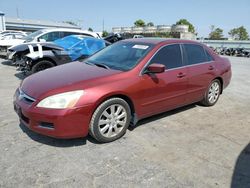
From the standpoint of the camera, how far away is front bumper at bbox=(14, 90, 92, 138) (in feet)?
10.6

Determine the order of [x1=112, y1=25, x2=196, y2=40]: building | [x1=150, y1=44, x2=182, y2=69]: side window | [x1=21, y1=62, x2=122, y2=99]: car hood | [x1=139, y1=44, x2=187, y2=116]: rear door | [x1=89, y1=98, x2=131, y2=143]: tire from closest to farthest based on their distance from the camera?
1. [x1=21, y1=62, x2=122, y2=99]: car hood
2. [x1=89, y1=98, x2=131, y2=143]: tire
3. [x1=139, y1=44, x2=187, y2=116]: rear door
4. [x1=150, y1=44, x2=182, y2=69]: side window
5. [x1=112, y1=25, x2=196, y2=40]: building

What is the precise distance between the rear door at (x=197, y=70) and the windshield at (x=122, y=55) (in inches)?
40.3

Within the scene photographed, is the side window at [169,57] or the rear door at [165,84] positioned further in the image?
the side window at [169,57]

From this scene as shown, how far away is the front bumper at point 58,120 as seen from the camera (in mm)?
3236

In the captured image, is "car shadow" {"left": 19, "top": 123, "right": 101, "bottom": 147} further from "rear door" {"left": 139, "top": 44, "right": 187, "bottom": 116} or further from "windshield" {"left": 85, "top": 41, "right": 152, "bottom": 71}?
"windshield" {"left": 85, "top": 41, "right": 152, "bottom": 71}

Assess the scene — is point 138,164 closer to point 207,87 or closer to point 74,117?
point 74,117

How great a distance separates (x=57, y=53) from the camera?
788 centimetres

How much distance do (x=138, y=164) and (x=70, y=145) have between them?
3.49 feet

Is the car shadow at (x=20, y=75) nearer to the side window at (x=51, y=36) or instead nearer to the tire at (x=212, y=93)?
the side window at (x=51, y=36)

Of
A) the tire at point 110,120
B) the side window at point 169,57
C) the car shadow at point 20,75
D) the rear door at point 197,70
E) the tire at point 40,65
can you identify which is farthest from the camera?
the car shadow at point 20,75

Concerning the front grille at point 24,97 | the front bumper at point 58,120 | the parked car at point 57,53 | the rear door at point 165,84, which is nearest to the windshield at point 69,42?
the parked car at point 57,53

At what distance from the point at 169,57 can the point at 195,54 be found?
920 mm

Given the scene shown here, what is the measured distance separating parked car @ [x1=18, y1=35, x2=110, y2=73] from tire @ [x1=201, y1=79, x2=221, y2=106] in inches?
175

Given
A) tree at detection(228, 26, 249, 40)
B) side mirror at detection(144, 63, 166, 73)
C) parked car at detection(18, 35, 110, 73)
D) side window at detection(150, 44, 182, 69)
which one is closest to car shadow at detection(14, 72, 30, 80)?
parked car at detection(18, 35, 110, 73)
